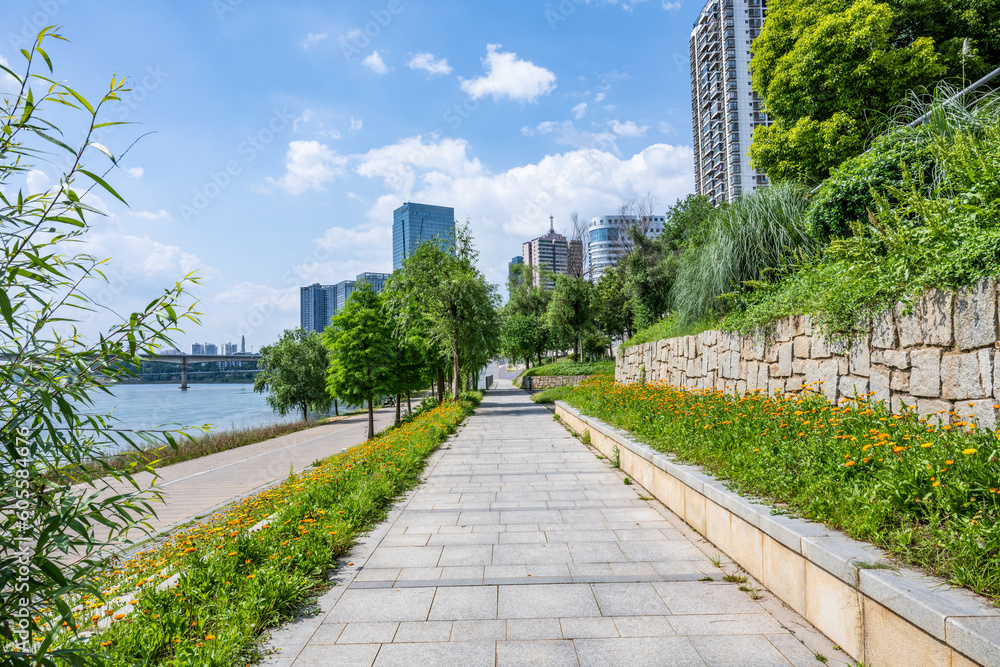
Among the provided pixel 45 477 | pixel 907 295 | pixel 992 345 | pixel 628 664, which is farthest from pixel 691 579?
pixel 45 477

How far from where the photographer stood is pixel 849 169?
7.39m

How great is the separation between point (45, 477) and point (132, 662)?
142 centimetres

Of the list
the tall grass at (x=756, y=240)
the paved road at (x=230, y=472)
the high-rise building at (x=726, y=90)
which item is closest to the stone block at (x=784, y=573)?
the tall grass at (x=756, y=240)

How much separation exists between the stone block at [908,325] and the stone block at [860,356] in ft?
1.52

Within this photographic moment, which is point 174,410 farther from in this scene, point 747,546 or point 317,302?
point 747,546

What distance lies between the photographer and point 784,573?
3363 millimetres

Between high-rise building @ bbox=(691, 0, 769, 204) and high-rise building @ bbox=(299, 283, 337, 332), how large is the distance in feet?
177

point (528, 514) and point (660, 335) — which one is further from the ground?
point (660, 335)

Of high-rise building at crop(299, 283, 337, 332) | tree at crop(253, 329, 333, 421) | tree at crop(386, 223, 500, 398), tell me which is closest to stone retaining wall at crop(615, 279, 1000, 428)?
tree at crop(386, 223, 500, 398)

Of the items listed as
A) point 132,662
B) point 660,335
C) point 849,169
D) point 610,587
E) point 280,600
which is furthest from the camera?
point 660,335

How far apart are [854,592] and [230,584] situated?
3.75 metres

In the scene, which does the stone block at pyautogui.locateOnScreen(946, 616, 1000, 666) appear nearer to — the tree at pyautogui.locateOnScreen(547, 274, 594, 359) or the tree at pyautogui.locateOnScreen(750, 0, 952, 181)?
the tree at pyautogui.locateOnScreen(750, 0, 952, 181)

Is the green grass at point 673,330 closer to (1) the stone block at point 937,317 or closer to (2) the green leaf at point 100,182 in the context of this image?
(1) the stone block at point 937,317

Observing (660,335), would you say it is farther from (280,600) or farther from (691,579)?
(280,600)
